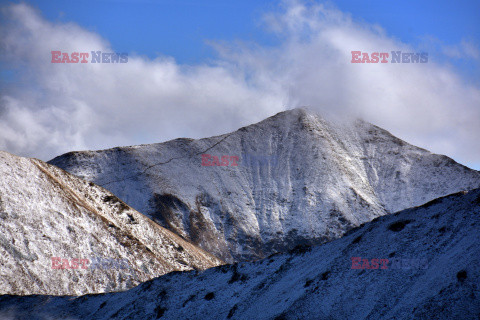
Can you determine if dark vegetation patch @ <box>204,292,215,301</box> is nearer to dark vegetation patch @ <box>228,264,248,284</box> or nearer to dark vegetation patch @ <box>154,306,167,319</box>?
dark vegetation patch @ <box>228,264,248,284</box>

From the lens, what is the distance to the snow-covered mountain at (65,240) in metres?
49.5

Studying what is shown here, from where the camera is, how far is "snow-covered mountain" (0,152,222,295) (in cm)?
4950

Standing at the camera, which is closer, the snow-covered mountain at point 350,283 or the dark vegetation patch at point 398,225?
the snow-covered mountain at point 350,283

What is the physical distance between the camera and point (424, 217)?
27094 millimetres

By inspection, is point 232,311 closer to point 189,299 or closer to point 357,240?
point 189,299

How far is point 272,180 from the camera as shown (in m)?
117

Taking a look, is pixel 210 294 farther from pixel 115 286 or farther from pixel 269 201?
pixel 269 201

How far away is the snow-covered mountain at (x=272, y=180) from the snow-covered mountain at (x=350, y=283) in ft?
203

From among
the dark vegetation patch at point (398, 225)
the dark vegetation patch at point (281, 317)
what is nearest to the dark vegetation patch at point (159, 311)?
the dark vegetation patch at point (281, 317)

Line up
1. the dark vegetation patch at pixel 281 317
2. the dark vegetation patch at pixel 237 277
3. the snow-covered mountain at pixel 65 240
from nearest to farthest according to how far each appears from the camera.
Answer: the dark vegetation patch at pixel 281 317 → the dark vegetation patch at pixel 237 277 → the snow-covered mountain at pixel 65 240

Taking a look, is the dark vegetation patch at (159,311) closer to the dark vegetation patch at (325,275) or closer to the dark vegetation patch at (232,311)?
the dark vegetation patch at (232,311)

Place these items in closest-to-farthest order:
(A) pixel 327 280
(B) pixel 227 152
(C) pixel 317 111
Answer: (A) pixel 327 280, (B) pixel 227 152, (C) pixel 317 111

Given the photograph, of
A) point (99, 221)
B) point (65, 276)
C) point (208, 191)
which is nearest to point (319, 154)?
point (208, 191)

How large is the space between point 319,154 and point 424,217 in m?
93.6
